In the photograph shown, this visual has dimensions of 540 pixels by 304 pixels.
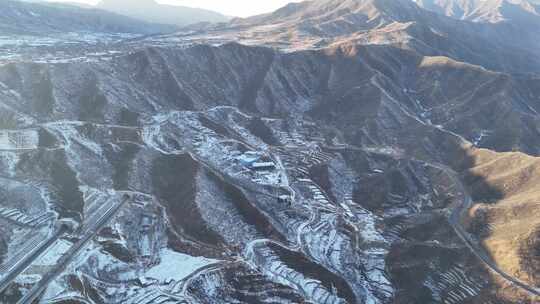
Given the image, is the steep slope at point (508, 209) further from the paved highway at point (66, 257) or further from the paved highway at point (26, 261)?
the paved highway at point (26, 261)

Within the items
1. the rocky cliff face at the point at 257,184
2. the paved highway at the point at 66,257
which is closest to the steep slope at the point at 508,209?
the rocky cliff face at the point at 257,184

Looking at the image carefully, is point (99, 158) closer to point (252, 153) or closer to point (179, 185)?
point (179, 185)

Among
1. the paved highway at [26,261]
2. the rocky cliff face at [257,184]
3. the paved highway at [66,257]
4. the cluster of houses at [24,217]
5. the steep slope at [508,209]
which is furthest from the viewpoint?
the cluster of houses at [24,217]

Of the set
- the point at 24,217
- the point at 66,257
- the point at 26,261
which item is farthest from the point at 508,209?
the point at 24,217

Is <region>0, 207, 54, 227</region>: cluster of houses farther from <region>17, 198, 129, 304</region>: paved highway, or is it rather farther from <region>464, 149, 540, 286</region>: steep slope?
<region>464, 149, 540, 286</region>: steep slope

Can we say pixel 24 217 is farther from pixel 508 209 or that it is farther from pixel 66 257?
pixel 508 209

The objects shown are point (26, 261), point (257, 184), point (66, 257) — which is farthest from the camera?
point (257, 184)

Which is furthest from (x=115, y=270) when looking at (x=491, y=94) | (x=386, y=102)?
(x=491, y=94)

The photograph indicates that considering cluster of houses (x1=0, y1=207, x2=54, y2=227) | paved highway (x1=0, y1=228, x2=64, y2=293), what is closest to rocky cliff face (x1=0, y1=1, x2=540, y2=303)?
cluster of houses (x1=0, y1=207, x2=54, y2=227)

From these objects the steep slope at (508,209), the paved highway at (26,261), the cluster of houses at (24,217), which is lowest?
the paved highway at (26,261)
